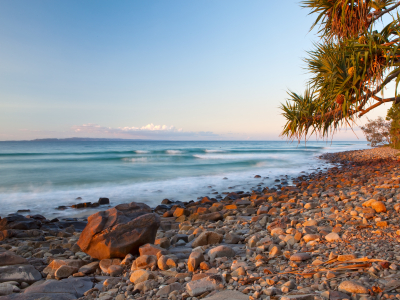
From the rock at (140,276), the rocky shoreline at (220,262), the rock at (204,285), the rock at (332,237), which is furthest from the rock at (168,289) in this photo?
the rock at (332,237)

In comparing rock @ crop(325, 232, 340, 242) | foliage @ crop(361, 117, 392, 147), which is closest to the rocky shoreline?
rock @ crop(325, 232, 340, 242)

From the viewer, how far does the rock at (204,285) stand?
2681 millimetres

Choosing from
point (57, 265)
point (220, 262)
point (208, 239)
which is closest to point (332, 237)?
point (220, 262)

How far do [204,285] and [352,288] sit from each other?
4.54ft

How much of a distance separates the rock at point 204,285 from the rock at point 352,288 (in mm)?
1139

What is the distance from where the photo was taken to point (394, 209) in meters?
4.63

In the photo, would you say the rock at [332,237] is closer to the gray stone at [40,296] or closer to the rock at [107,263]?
the rock at [107,263]

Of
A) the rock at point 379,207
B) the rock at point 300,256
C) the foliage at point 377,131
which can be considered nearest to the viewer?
the rock at point 300,256

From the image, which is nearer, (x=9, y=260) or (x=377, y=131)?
(x=9, y=260)

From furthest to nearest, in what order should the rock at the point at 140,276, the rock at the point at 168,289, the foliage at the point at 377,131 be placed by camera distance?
the foliage at the point at 377,131, the rock at the point at 140,276, the rock at the point at 168,289

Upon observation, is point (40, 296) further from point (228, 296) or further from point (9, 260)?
point (228, 296)

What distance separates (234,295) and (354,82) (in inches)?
294

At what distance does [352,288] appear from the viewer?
7.30 ft

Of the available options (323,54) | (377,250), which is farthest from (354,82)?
(377,250)
